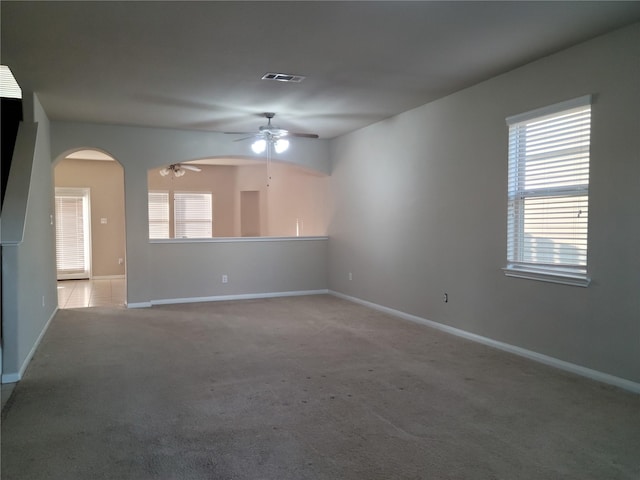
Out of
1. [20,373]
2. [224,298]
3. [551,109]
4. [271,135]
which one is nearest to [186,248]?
[224,298]

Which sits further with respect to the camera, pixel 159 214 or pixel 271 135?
pixel 159 214

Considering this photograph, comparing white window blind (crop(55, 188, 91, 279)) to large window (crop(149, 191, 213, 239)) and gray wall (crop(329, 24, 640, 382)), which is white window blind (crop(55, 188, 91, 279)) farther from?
gray wall (crop(329, 24, 640, 382))

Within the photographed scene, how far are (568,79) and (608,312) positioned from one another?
1930 millimetres

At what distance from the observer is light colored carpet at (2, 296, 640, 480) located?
7.72 ft

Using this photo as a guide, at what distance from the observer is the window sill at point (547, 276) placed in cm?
366

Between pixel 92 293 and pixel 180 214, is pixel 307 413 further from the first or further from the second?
pixel 180 214

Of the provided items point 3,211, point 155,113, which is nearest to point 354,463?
point 3,211

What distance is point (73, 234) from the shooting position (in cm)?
1008

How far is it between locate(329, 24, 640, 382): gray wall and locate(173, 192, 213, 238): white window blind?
4.76 metres

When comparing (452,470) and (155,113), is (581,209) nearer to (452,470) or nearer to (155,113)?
(452,470)

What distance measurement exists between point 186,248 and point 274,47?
428 centimetres

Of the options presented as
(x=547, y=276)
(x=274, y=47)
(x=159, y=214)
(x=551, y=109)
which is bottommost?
(x=547, y=276)

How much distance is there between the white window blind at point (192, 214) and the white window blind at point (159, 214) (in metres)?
0.21

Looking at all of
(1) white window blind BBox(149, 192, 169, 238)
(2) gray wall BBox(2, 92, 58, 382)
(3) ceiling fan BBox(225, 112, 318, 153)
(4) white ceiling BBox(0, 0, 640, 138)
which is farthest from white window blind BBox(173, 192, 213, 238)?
(4) white ceiling BBox(0, 0, 640, 138)
